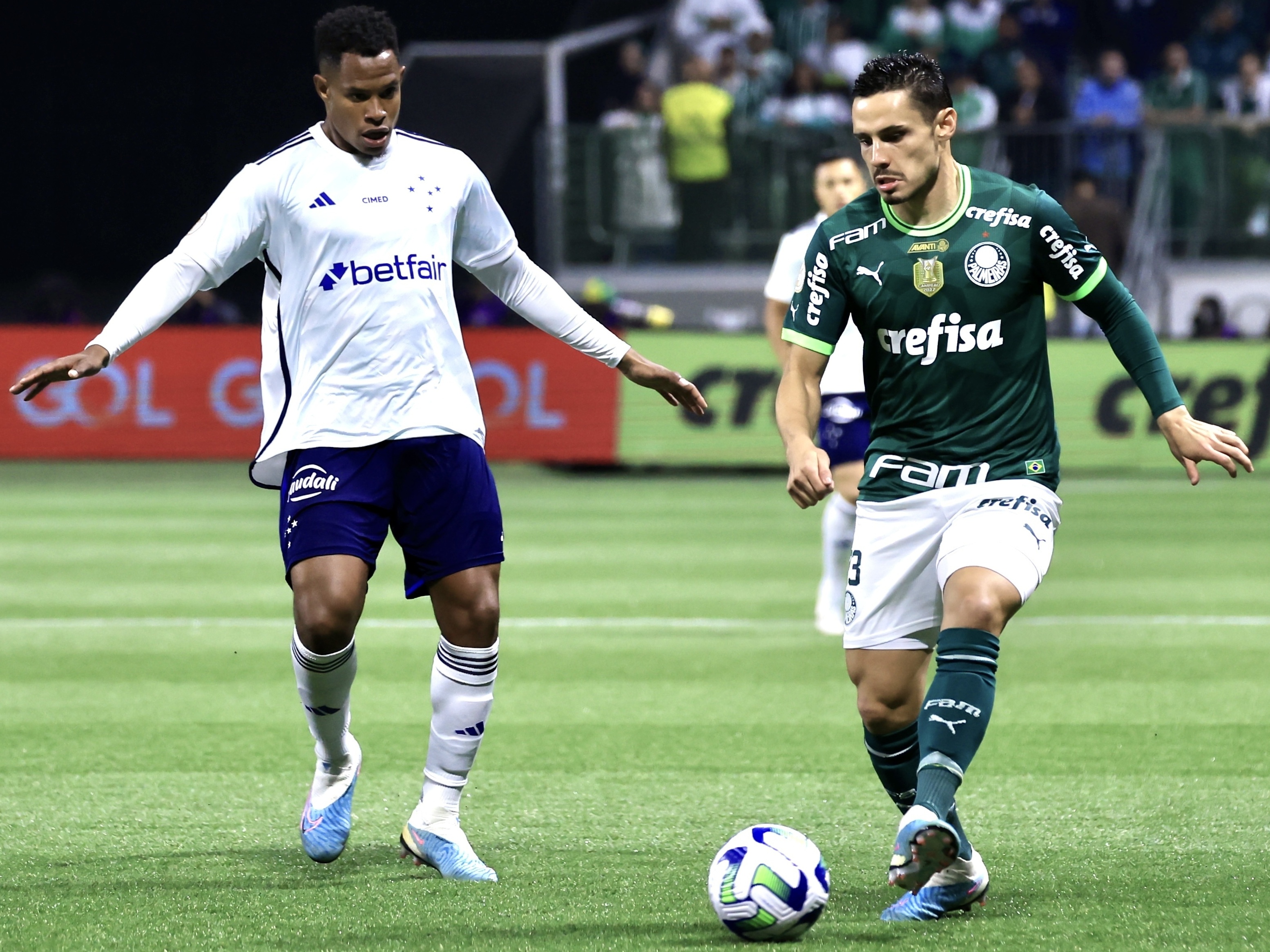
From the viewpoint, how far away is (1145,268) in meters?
20.3

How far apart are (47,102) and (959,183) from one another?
22658mm

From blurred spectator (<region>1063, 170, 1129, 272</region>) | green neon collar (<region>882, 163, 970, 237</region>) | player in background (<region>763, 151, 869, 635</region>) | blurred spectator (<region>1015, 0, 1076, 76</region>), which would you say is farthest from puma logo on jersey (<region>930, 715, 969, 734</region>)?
blurred spectator (<region>1015, 0, 1076, 76</region>)

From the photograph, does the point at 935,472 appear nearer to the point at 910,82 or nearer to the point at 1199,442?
the point at 1199,442

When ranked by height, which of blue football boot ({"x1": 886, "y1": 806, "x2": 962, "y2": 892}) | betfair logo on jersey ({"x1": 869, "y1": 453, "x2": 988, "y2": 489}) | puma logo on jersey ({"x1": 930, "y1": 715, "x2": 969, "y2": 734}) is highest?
betfair logo on jersey ({"x1": 869, "y1": 453, "x2": 988, "y2": 489})

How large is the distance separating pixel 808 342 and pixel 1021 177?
16.1m

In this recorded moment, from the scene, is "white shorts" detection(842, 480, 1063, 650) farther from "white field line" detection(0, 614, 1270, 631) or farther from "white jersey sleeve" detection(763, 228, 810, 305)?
"white field line" detection(0, 614, 1270, 631)

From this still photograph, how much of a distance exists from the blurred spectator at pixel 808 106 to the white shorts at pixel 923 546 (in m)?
17.0

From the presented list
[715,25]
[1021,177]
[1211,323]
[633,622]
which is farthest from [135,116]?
[633,622]

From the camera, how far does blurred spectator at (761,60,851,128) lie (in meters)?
21.3

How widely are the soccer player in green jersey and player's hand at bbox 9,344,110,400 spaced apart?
5.58 ft

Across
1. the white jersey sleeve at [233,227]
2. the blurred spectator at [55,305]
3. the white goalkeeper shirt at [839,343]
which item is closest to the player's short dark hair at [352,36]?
the white jersey sleeve at [233,227]

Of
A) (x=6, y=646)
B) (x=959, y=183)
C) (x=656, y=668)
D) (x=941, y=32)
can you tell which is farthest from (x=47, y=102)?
(x=959, y=183)

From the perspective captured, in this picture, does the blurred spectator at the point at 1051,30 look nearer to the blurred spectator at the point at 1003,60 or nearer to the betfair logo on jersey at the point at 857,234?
the blurred spectator at the point at 1003,60

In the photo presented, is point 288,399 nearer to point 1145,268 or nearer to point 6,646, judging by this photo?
point 6,646
